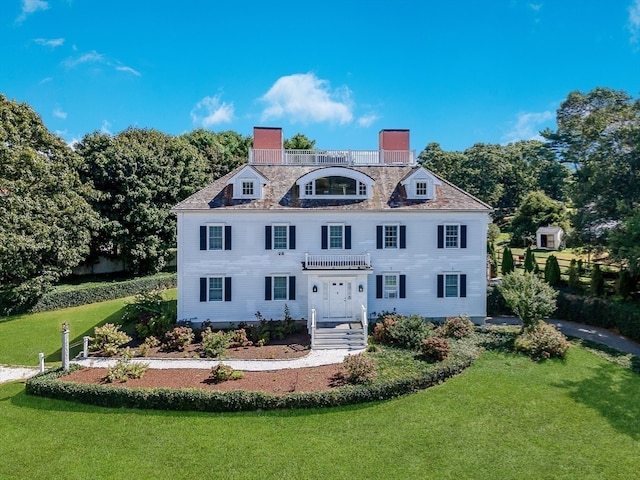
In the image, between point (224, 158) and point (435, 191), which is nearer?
point (435, 191)

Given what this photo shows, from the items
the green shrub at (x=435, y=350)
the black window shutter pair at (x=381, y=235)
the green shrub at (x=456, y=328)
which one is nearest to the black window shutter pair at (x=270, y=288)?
the black window shutter pair at (x=381, y=235)

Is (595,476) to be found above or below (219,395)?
below

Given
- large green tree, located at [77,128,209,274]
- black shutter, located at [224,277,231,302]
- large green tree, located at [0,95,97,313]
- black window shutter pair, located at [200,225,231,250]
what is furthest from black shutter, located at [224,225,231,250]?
large green tree, located at [77,128,209,274]

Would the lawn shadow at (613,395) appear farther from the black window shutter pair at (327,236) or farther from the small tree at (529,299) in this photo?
the black window shutter pair at (327,236)

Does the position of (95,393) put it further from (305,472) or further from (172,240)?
(172,240)

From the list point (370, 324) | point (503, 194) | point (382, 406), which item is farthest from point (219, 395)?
point (503, 194)

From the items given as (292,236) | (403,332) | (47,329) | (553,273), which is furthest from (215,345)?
(553,273)

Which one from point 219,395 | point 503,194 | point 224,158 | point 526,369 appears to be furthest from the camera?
point 503,194

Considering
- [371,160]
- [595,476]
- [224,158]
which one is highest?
[224,158]
